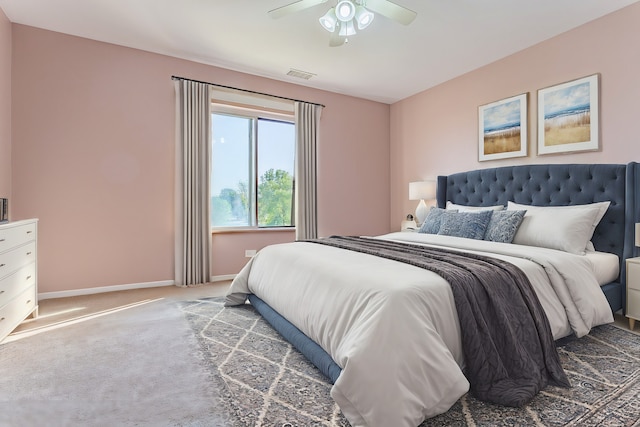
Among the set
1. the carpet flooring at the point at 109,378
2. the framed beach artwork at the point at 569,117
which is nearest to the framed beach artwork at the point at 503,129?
the framed beach artwork at the point at 569,117

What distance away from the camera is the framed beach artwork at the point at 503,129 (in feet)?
11.9

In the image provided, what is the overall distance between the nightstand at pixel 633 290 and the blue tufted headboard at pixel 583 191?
0.10 meters

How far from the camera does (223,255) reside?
4285 millimetres

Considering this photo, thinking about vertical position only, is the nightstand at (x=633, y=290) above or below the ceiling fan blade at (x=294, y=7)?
below

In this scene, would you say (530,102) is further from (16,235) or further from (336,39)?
(16,235)

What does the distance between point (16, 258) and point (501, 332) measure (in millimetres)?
3262

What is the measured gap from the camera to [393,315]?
1.46 m

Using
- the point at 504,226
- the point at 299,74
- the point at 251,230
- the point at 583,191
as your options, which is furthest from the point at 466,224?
the point at 299,74

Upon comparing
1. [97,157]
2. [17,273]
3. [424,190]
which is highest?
[97,157]

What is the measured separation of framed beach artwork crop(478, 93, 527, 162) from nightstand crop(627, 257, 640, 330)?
1529 millimetres

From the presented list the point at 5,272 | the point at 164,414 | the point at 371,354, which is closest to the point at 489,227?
the point at 371,354

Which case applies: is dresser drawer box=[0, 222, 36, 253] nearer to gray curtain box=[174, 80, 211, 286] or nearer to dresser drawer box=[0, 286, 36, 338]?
dresser drawer box=[0, 286, 36, 338]

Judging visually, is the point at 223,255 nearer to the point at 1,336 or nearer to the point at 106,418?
the point at 1,336

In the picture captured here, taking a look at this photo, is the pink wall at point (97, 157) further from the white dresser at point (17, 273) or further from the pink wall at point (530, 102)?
the pink wall at point (530, 102)
